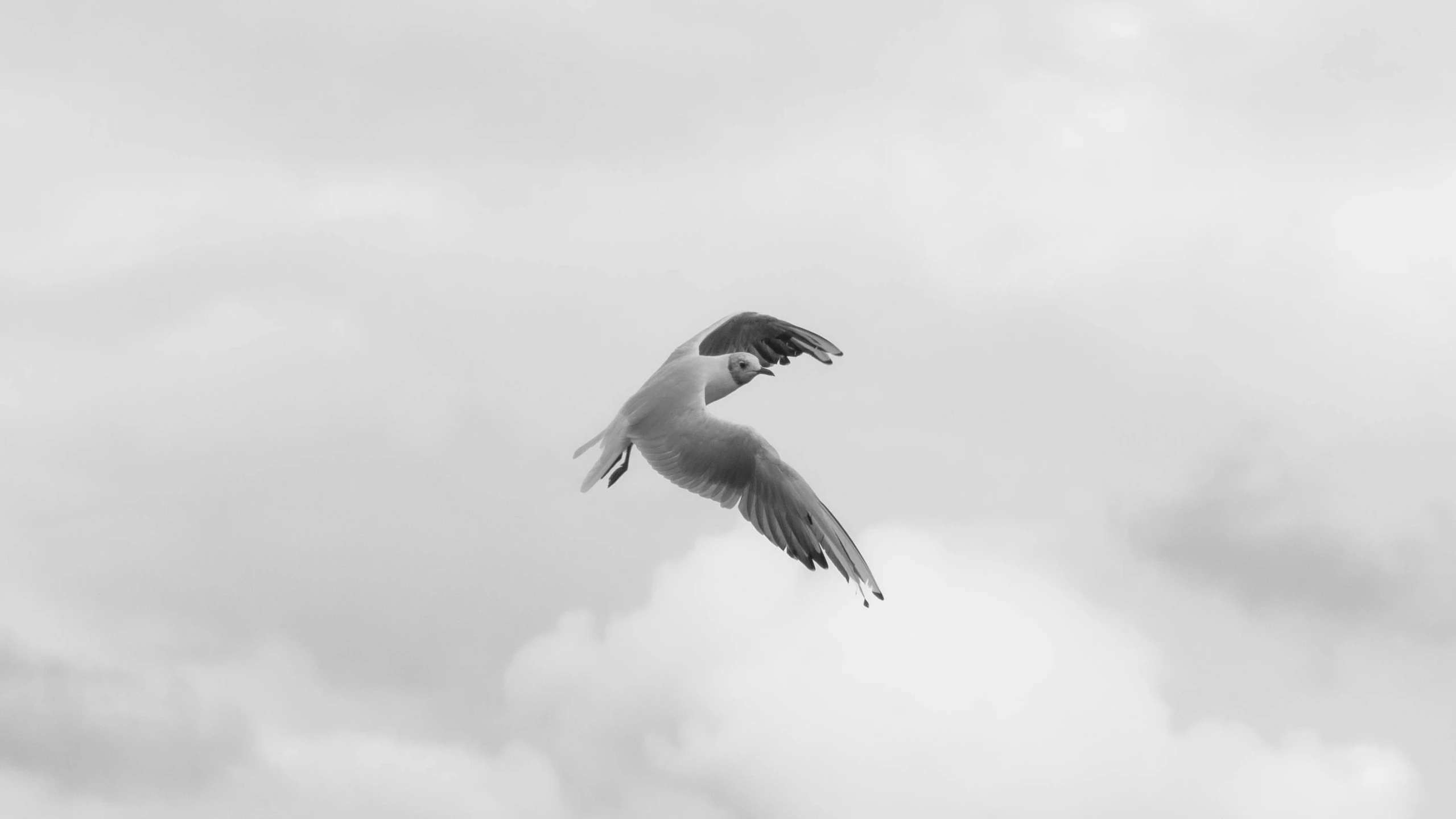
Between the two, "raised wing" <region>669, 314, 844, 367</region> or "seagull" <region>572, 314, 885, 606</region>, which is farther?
"raised wing" <region>669, 314, 844, 367</region>

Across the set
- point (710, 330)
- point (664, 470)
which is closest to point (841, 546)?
point (664, 470)

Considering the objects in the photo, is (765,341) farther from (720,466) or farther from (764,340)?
(720,466)

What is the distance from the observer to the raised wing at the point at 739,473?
24531 millimetres

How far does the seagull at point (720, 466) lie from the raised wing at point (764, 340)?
4610 millimetres

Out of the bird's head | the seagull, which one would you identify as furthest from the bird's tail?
the bird's head

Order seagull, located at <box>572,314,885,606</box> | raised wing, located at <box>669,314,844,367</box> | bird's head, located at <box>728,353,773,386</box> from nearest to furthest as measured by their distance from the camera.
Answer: seagull, located at <box>572,314,885,606</box> → bird's head, located at <box>728,353,773,386</box> → raised wing, located at <box>669,314,844,367</box>

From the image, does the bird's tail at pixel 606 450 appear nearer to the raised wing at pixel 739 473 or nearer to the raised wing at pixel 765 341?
the raised wing at pixel 739 473

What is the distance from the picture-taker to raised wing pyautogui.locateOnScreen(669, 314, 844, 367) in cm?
3095

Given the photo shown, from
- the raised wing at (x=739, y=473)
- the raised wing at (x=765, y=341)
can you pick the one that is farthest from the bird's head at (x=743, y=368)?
the raised wing at (x=765, y=341)

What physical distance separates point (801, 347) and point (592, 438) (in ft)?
24.1

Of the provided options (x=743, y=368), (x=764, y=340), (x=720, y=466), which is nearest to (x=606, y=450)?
(x=720, y=466)

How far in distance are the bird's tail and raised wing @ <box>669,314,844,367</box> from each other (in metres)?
4.84

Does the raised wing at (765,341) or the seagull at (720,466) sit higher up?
the raised wing at (765,341)

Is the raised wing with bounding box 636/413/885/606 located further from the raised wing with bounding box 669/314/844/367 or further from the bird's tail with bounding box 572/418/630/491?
the raised wing with bounding box 669/314/844/367
